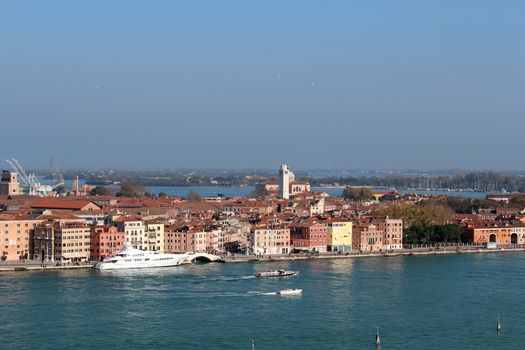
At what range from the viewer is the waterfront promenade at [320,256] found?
14922mm

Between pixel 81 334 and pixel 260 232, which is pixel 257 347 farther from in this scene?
pixel 260 232

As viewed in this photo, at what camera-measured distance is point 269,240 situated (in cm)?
1783

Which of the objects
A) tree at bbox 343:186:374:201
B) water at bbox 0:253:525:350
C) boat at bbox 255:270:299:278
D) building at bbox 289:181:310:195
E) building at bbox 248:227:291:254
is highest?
building at bbox 289:181:310:195

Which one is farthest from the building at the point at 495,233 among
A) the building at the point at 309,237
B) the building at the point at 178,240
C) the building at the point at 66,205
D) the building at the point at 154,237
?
the building at the point at 66,205

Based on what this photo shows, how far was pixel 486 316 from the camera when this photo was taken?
11.0 metres

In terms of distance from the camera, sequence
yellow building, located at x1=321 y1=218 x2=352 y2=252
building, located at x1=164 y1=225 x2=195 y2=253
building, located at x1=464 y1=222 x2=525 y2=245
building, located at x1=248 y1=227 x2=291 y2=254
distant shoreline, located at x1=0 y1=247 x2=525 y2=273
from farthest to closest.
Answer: building, located at x1=464 y1=222 x2=525 y2=245 < yellow building, located at x1=321 y1=218 x2=352 y2=252 < building, located at x1=248 y1=227 x2=291 y2=254 < building, located at x1=164 y1=225 x2=195 y2=253 < distant shoreline, located at x1=0 y1=247 x2=525 y2=273

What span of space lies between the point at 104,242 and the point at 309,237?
355cm

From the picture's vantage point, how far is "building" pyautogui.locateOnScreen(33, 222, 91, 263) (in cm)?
1581

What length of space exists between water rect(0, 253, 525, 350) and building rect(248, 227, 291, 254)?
2301mm

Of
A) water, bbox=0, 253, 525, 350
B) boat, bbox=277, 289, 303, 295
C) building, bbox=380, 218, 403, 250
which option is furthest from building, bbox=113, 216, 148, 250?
boat, bbox=277, 289, 303, 295

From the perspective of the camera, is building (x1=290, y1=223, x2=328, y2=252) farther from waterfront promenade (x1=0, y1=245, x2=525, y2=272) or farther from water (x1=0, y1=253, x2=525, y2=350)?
water (x1=0, y1=253, x2=525, y2=350)

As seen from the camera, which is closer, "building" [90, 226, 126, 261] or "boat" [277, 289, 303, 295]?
"boat" [277, 289, 303, 295]

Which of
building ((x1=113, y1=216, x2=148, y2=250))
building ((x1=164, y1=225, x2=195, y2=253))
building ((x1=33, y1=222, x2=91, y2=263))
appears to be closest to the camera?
building ((x1=33, y1=222, x2=91, y2=263))

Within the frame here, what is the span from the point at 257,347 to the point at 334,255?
819 cm
